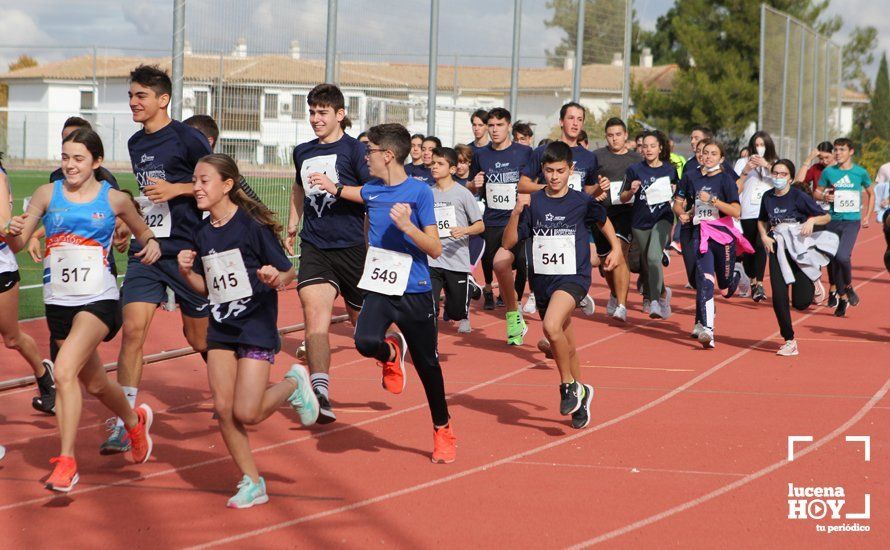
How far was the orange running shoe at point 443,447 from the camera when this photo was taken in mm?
6633

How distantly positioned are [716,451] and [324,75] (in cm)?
766

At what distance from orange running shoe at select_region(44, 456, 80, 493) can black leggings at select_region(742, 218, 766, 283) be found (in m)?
10.4

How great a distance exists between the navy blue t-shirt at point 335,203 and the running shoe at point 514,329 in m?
3.36

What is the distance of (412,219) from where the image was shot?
6.78 metres

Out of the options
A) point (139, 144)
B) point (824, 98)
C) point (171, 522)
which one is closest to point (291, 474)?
point (171, 522)

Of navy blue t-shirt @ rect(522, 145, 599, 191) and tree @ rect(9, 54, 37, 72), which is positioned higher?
tree @ rect(9, 54, 37, 72)

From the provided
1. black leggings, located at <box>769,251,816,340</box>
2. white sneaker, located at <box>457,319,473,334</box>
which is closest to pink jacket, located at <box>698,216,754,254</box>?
black leggings, located at <box>769,251,816,340</box>

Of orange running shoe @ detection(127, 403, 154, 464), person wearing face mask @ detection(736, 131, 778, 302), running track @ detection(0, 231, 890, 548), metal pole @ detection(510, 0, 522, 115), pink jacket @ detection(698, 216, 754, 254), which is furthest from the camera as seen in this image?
metal pole @ detection(510, 0, 522, 115)

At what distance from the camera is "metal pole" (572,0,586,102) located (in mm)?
20266

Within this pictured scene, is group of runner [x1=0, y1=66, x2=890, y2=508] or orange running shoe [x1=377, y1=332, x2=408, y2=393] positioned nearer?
group of runner [x1=0, y1=66, x2=890, y2=508]

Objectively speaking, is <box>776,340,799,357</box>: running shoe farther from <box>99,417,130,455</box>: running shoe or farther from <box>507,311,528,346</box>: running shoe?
<box>99,417,130,455</box>: running shoe

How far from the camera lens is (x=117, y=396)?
20.9ft

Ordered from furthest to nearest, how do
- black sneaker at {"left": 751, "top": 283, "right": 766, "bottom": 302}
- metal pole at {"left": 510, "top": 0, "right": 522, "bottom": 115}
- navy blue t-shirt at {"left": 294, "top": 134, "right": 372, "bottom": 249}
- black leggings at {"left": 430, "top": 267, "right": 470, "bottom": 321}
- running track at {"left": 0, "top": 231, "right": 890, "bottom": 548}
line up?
1. metal pole at {"left": 510, "top": 0, "right": 522, "bottom": 115}
2. black sneaker at {"left": 751, "top": 283, "right": 766, "bottom": 302}
3. black leggings at {"left": 430, "top": 267, "right": 470, "bottom": 321}
4. navy blue t-shirt at {"left": 294, "top": 134, "right": 372, "bottom": 249}
5. running track at {"left": 0, "top": 231, "right": 890, "bottom": 548}

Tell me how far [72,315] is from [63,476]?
0.92m
